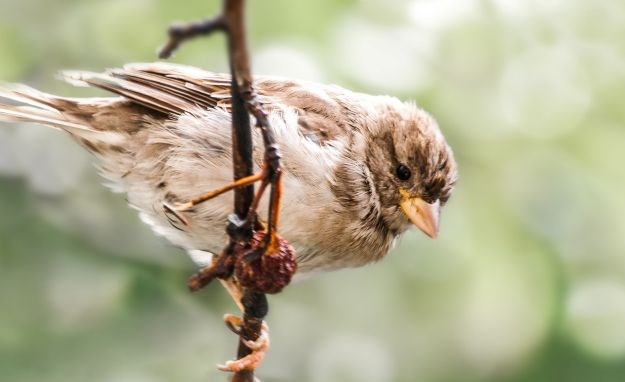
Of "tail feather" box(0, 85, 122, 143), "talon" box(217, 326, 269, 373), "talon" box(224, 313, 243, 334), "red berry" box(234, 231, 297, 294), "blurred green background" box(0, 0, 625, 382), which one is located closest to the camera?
"red berry" box(234, 231, 297, 294)

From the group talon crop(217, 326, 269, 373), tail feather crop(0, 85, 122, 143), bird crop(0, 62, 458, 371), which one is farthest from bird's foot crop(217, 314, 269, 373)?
tail feather crop(0, 85, 122, 143)

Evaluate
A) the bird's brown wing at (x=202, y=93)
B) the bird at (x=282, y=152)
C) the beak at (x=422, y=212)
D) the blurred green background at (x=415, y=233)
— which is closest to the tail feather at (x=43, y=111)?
the bird at (x=282, y=152)

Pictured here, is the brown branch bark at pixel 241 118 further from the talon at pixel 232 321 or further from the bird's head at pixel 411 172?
the bird's head at pixel 411 172

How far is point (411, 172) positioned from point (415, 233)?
1054 mm

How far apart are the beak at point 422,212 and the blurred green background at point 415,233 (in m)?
0.56

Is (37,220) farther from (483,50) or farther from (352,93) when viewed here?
(483,50)

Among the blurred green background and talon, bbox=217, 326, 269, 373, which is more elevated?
the blurred green background

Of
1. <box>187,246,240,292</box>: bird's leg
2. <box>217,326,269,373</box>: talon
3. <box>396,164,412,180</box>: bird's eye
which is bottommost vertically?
<box>187,246,240,292</box>: bird's leg

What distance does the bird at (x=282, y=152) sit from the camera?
346 centimetres

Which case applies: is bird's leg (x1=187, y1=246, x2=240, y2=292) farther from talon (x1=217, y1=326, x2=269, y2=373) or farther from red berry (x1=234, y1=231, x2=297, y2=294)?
talon (x1=217, y1=326, x2=269, y2=373)

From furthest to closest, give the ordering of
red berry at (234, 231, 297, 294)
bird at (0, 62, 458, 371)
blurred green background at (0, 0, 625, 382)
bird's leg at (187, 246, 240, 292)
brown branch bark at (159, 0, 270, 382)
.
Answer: blurred green background at (0, 0, 625, 382), bird at (0, 62, 458, 371), red berry at (234, 231, 297, 294), bird's leg at (187, 246, 240, 292), brown branch bark at (159, 0, 270, 382)

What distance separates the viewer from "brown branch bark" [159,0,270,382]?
5.78 feet

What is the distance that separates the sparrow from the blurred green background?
38 centimetres

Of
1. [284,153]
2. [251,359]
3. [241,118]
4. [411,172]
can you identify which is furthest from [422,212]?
[241,118]
